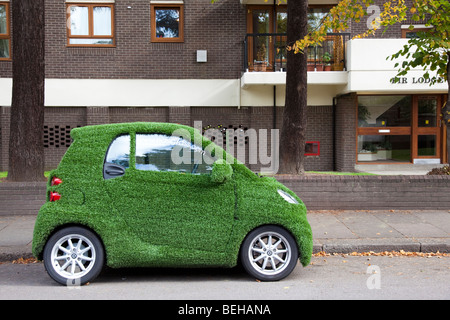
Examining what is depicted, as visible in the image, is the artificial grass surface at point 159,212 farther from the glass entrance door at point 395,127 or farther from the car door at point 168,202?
the glass entrance door at point 395,127

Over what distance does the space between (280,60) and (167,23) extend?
388 centimetres

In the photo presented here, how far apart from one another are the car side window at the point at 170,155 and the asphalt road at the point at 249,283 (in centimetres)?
132

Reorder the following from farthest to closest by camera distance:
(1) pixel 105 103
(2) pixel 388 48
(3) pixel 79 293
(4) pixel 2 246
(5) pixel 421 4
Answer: (1) pixel 105 103 < (2) pixel 388 48 < (5) pixel 421 4 < (4) pixel 2 246 < (3) pixel 79 293

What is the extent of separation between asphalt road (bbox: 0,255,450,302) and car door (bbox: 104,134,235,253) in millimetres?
504

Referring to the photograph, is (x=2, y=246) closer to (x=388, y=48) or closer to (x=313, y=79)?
(x=313, y=79)

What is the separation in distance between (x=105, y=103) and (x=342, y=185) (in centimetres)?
917

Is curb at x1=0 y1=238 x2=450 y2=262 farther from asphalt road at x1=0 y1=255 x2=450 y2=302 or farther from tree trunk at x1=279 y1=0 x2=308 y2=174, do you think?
tree trunk at x1=279 y1=0 x2=308 y2=174

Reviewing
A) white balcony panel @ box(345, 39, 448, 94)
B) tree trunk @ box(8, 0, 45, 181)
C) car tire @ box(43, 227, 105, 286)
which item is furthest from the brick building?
car tire @ box(43, 227, 105, 286)

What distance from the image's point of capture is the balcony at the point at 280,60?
15.5m

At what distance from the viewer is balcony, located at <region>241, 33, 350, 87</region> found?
50.8ft

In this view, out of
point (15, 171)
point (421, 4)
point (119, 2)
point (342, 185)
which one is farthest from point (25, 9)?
point (421, 4)

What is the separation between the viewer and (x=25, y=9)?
33.6 ft

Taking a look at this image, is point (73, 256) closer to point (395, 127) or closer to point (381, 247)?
point (381, 247)

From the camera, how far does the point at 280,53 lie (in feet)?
52.0
